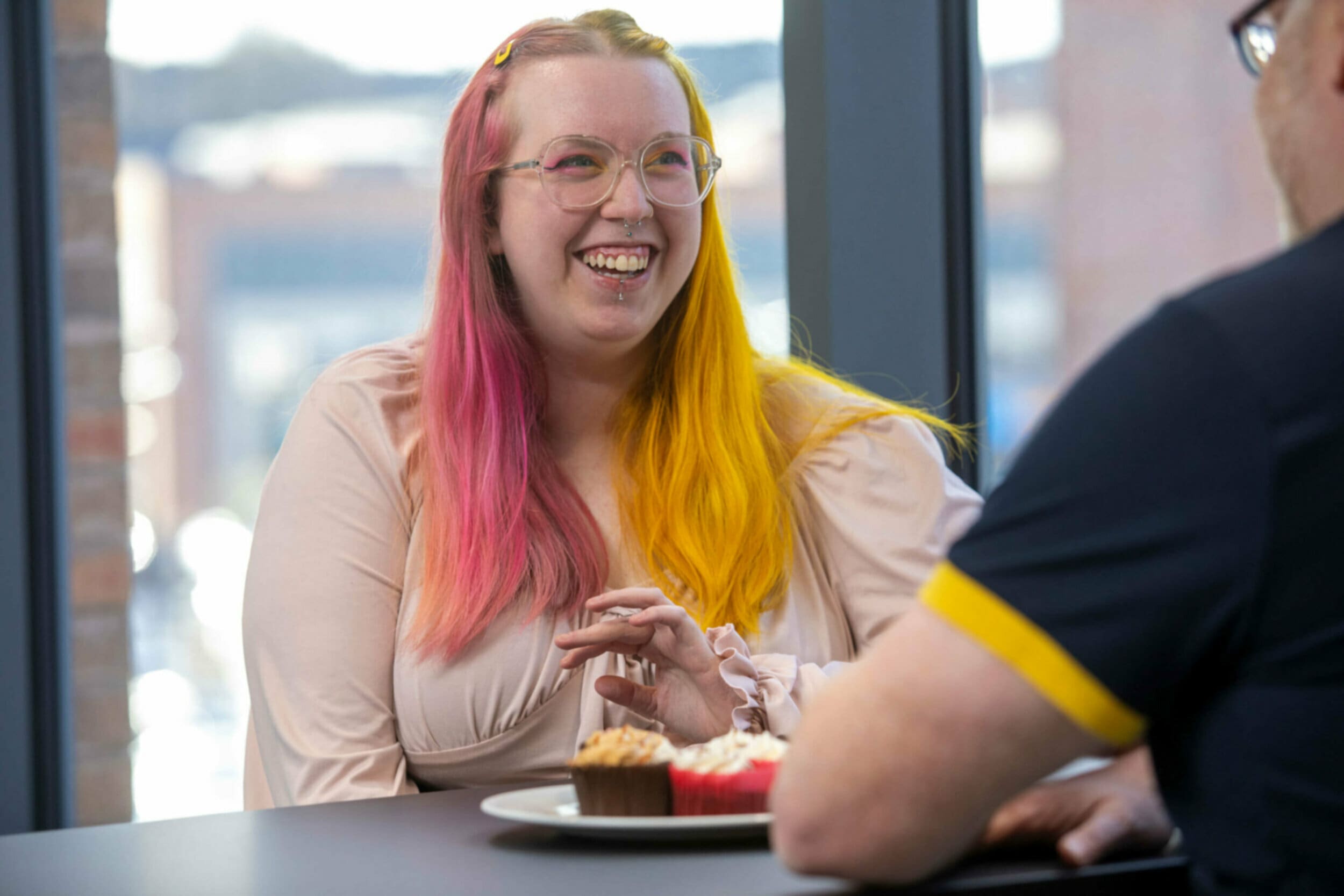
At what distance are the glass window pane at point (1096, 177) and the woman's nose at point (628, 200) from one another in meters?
0.92

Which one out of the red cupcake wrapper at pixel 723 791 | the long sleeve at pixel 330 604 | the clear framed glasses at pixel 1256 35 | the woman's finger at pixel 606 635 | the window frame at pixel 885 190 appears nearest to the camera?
the clear framed glasses at pixel 1256 35

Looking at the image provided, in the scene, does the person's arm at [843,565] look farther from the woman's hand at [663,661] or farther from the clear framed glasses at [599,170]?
the clear framed glasses at [599,170]

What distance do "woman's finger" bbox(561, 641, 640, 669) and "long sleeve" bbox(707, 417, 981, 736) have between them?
274 mm

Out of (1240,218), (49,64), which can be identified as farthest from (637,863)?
(49,64)

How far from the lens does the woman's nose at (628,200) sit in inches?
72.0

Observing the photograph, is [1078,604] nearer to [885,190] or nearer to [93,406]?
[885,190]

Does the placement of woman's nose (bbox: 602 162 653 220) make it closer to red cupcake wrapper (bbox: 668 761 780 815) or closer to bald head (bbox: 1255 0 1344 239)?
red cupcake wrapper (bbox: 668 761 780 815)

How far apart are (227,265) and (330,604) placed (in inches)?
63.8

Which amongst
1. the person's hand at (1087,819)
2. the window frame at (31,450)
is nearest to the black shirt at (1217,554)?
the person's hand at (1087,819)

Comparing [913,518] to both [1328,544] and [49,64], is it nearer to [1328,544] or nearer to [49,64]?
[1328,544]

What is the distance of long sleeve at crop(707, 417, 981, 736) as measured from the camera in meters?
1.81

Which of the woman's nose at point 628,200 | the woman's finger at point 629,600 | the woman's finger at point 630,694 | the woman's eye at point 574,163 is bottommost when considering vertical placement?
the woman's finger at point 630,694

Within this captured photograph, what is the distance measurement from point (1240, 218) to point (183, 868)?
1.86 metres

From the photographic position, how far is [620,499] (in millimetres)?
1888
